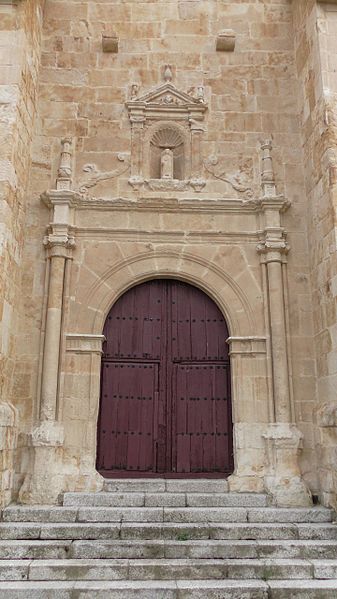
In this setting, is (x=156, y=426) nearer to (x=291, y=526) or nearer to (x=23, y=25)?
(x=291, y=526)

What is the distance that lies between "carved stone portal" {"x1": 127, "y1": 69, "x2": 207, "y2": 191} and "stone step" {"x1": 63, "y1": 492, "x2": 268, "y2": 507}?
360 centimetres

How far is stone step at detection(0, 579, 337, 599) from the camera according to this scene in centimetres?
371

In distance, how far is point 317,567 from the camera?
159 inches

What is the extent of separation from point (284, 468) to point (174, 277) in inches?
94.0

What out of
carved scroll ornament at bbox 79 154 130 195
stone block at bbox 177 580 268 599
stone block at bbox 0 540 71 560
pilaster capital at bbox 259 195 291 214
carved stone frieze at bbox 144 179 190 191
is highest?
carved scroll ornament at bbox 79 154 130 195

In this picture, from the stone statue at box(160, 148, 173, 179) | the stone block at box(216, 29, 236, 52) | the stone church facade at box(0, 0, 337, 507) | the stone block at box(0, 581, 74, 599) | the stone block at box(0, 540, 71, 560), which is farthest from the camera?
the stone block at box(216, 29, 236, 52)

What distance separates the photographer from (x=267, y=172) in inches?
247

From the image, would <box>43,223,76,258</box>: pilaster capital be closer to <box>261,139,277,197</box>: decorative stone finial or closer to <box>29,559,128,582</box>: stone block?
<box>261,139,277,197</box>: decorative stone finial

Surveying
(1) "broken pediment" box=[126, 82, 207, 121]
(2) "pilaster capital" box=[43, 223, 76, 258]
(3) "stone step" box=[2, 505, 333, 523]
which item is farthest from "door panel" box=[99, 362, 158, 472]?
(1) "broken pediment" box=[126, 82, 207, 121]

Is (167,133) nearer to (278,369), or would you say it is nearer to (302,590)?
(278,369)

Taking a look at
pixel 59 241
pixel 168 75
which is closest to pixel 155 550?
pixel 59 241

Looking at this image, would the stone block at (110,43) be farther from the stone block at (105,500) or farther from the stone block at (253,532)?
the stone block at (253,532)

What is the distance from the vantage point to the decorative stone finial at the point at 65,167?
6.13 metres

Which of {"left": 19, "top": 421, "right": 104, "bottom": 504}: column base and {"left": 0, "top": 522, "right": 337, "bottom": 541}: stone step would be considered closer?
{"left": 0, "top": 522, "right": 337, "bottom": 541}: stone step
